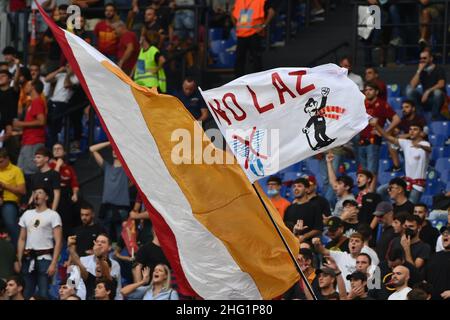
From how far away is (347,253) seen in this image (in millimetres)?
17375

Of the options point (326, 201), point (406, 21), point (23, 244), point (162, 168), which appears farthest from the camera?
point (406, 21)

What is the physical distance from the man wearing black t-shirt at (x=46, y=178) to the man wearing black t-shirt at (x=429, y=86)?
465 centimetres

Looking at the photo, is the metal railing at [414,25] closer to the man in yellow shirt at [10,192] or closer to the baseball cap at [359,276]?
the man in yellow shirt at [10,192]

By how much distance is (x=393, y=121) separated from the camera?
20.2m

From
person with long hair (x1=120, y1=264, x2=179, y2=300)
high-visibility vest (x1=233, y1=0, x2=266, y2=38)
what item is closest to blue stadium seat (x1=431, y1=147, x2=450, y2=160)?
high-visibility vest (x1=233, y1=0, x2=266, y2=38)

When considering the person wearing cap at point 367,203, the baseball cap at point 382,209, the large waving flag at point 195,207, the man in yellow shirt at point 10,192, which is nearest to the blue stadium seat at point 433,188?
the person wearing cap at point 367,203

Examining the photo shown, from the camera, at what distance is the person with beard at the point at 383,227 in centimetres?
1752

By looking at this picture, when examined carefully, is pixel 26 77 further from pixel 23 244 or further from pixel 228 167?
pixel 228 167

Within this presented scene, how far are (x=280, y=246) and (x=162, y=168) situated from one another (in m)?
1.19

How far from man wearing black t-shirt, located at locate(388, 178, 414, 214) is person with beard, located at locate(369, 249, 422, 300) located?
143 centimetres

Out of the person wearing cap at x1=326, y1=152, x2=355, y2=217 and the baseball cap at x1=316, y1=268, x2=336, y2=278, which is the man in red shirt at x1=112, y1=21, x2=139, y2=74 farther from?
the baseball cap at x1=316, y1=268, x2=336, y2=278

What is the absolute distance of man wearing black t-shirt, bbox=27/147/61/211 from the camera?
20.5 metres

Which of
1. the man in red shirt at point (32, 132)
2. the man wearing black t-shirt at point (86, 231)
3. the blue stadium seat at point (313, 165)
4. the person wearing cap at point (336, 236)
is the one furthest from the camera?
the man in red shirt at point (32, 132)
